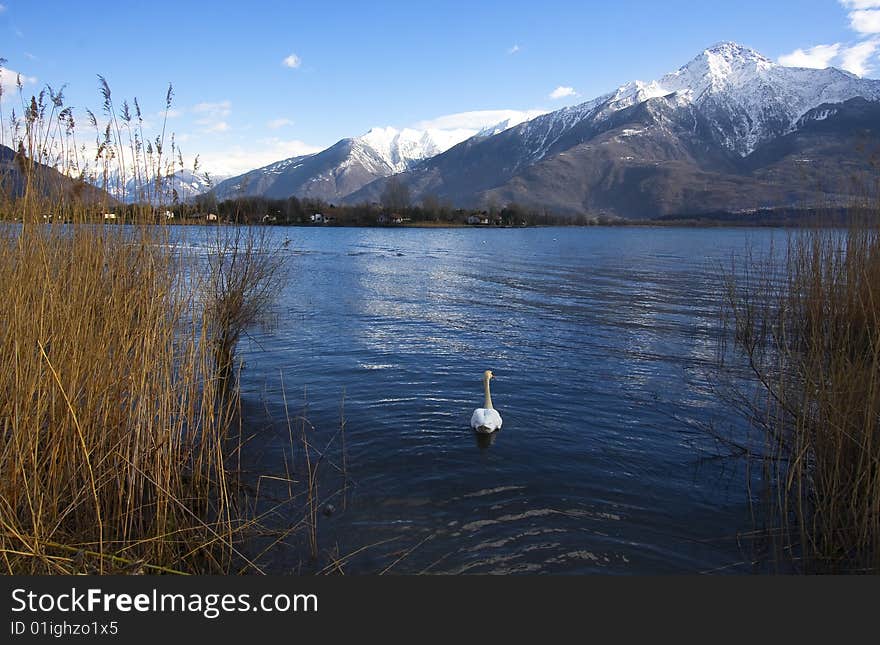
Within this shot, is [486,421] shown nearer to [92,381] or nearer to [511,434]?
[511,434]

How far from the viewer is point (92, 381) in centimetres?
490

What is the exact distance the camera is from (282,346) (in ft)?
53.7

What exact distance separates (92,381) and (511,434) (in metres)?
6.93

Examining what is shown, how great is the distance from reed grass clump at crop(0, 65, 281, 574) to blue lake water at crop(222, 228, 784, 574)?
1593mm

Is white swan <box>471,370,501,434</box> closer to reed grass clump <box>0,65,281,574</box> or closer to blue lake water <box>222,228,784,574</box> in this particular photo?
blue lake water <box>222,228,784,574</box>

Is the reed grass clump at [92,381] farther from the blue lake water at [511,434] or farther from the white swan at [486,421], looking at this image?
the white swan at [486,421]

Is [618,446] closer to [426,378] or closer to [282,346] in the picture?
[426,378]

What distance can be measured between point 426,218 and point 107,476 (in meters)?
133

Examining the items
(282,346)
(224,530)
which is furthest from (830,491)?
(282,346)

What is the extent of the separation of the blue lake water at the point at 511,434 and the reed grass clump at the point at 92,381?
62.7 inches

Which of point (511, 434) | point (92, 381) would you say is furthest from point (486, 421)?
point (92, 381)

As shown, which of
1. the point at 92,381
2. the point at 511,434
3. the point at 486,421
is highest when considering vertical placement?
the point at 92,381

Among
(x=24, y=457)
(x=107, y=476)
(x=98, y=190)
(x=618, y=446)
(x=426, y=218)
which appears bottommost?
(x=618, y=446)

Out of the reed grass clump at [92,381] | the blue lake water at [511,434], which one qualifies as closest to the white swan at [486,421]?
the blue lake water at [511,434]
